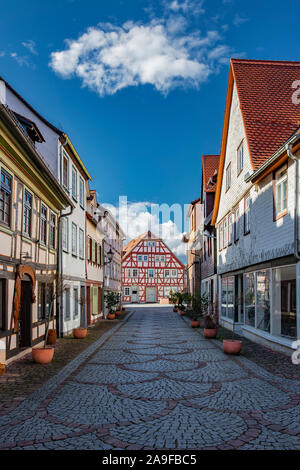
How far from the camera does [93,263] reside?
27188 mm

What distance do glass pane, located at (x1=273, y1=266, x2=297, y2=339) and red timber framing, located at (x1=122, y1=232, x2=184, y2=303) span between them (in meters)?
50.0

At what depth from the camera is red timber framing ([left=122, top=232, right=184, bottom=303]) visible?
62.7 meters


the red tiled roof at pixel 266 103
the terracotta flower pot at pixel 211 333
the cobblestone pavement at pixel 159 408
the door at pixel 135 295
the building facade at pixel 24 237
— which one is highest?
the red tiled roof at pixel 266 103

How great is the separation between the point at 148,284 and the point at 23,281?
166 feet

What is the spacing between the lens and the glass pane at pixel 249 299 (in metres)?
15.5

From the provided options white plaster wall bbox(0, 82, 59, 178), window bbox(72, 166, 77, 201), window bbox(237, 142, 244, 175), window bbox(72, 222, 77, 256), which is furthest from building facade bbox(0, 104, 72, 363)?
window bbox(237, 142, 244, 175)

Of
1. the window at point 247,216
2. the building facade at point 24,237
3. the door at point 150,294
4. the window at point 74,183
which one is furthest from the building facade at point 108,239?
the door at point 150,294

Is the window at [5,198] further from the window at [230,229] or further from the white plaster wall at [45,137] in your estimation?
the window at [230,229]

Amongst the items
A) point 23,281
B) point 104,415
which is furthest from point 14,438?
point 23,281

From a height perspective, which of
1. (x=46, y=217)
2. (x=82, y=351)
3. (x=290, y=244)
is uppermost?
(x=46, y=217)

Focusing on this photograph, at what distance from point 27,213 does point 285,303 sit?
320 inches

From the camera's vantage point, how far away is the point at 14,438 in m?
5.34
